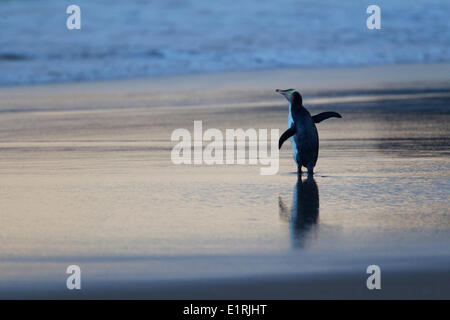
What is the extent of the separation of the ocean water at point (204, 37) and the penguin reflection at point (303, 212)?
430 inches

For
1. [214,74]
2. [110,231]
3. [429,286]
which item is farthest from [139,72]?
[429,286]

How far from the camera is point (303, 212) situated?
16.5 feet

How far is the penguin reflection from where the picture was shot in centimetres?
449

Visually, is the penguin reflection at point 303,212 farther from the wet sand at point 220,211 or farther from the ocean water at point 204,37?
the ocean water at point 204,37

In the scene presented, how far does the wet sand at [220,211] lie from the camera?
12.5 feet

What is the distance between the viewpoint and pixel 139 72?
56.0 ft

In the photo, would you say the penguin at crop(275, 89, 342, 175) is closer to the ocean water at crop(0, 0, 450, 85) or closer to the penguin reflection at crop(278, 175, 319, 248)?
the penguin reflection at crop(278, 175, 319, 248)

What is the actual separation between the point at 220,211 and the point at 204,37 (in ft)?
57.2

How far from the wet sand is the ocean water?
8.03 meters

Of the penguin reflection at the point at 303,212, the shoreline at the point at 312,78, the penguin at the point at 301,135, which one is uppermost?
the shoreline at the point at 312,78

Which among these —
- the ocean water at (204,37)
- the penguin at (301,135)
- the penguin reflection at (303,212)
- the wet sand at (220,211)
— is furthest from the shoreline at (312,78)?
the penguin reflection at (303,212)

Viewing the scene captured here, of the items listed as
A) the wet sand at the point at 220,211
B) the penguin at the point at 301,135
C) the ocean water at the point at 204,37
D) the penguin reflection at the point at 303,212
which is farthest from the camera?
the ocean water at the point at 204,37

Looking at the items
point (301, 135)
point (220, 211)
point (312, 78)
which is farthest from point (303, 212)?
point (312, 78)

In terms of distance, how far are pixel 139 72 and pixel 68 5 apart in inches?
363
